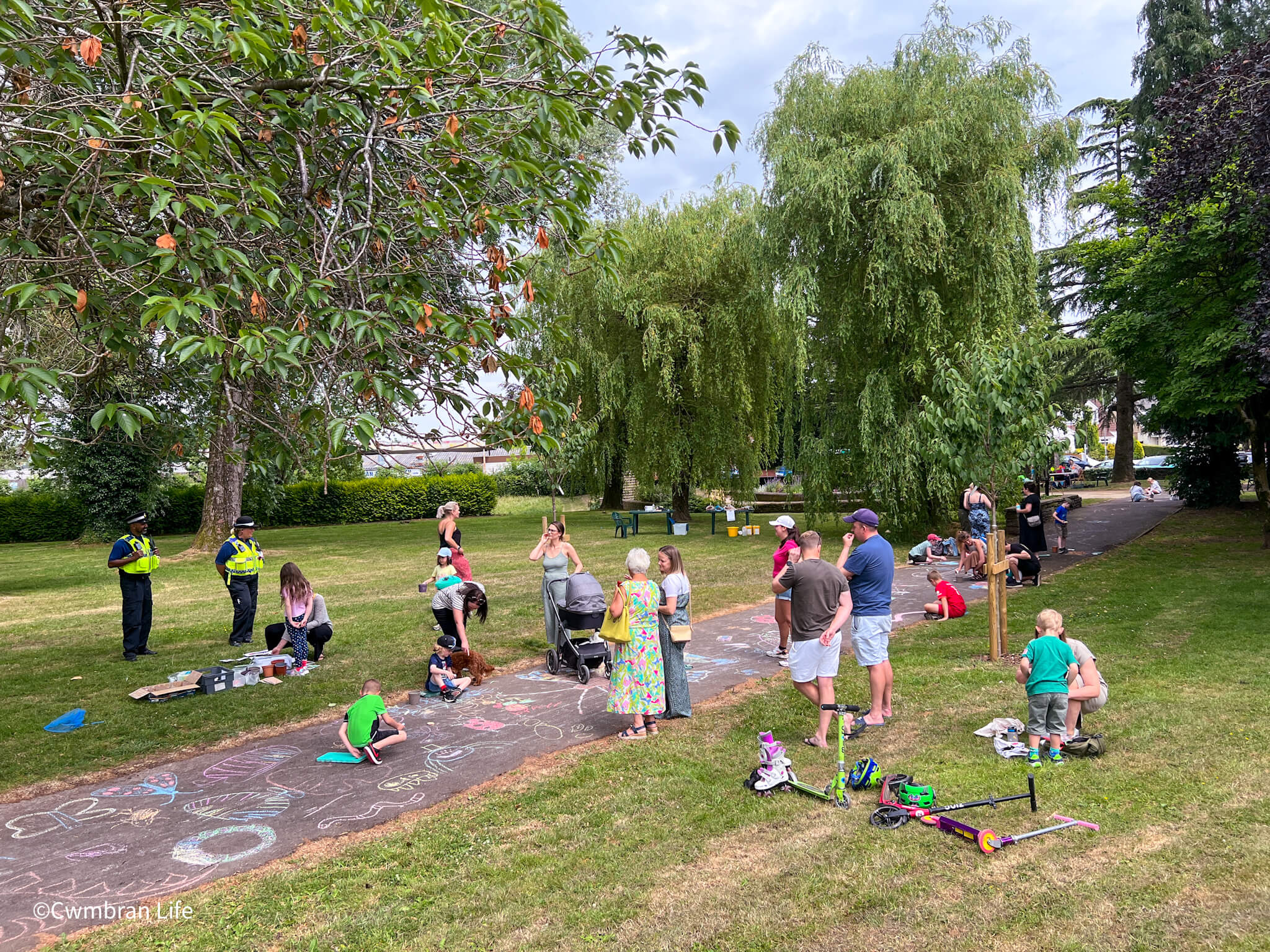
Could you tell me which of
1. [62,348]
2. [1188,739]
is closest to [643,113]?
[1188,739]

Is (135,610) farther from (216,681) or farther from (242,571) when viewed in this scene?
(216,681)

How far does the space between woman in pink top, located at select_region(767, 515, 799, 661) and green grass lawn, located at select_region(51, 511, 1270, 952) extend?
2.38 m

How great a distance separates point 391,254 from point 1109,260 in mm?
21837

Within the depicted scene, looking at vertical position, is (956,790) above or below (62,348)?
below

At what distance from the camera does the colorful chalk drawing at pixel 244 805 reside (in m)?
5.87

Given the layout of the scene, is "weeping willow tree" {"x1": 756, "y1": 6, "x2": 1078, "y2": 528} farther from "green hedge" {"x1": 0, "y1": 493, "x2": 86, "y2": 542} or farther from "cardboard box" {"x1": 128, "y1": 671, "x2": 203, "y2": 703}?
"green hedge" {"x1": 0, "y1": 493, "x2": 86, "y2": 542}

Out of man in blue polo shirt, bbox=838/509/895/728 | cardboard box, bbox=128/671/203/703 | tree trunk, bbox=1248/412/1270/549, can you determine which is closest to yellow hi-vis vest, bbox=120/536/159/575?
cardboard box, bbox=128/671/203/703

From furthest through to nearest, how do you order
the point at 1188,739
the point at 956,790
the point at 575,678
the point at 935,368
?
the point at 935,368 < the point at 575,678 < the point at 1188,739 < the point at 956,790

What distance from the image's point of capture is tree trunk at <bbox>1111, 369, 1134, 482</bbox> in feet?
131

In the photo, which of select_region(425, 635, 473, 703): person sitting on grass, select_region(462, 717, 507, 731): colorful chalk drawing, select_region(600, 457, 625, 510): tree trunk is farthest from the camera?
select_region(600, 457, 625, 510): tree trunk

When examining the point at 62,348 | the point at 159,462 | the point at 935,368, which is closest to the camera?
the point at 62,348

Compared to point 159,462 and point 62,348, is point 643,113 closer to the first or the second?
point 62,348

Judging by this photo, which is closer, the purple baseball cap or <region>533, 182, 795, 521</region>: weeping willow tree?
the purple baseball cap

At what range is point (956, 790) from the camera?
5.73 m
